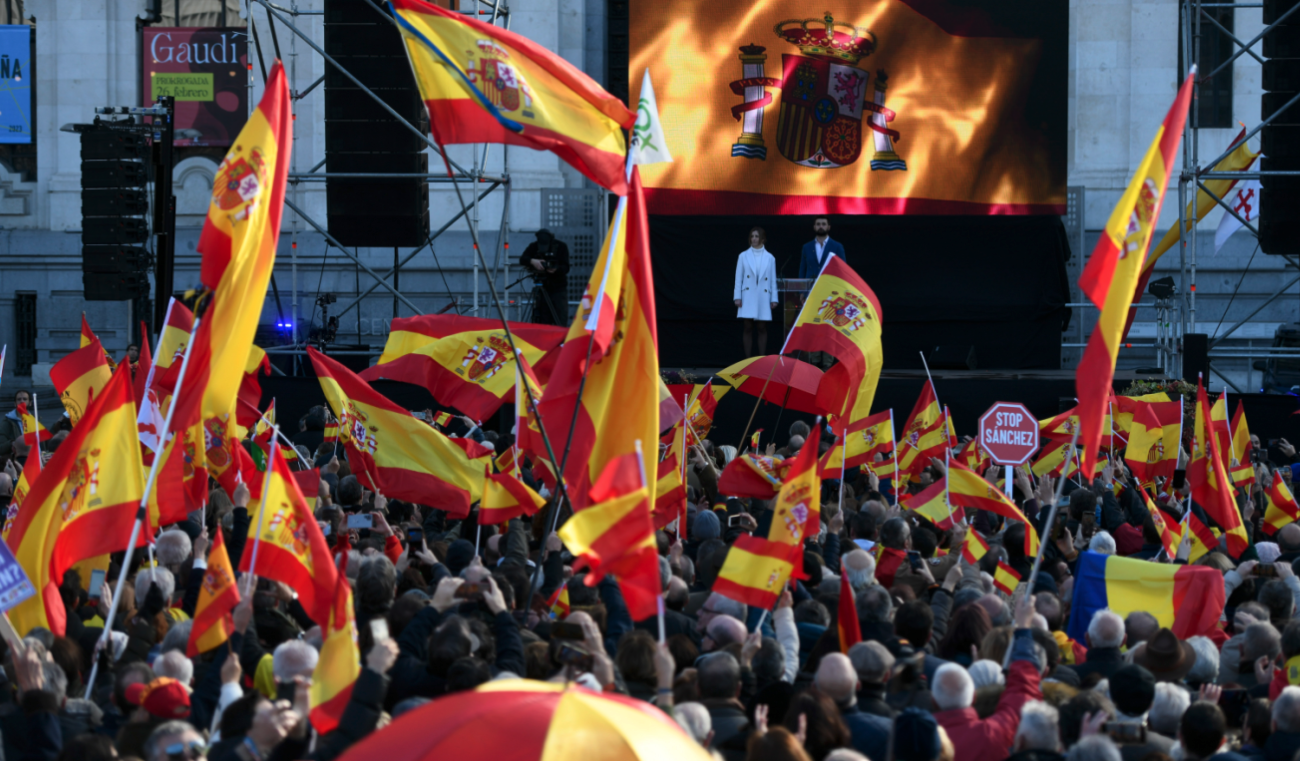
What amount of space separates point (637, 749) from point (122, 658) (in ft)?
9.99

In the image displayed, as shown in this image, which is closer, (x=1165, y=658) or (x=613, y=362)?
(x=1165, y=658)

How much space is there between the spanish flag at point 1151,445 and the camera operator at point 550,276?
7.18 meters

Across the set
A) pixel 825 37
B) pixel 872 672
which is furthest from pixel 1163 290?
pixel 872 672

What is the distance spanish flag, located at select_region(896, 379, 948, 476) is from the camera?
443 inches

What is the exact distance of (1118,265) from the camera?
238 inches

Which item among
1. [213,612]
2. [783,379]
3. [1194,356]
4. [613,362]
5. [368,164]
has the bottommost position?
[213,612]

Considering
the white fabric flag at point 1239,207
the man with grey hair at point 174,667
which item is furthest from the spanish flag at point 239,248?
the white fabric flag at point 1239,207

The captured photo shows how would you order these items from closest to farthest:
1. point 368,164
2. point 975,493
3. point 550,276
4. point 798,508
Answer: point 798,508 → point 975,493 → point 368,164 → point 550,276

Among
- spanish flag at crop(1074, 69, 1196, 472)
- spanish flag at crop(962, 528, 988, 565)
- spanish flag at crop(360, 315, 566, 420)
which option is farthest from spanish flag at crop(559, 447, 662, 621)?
spanish flag at crop(360, 315, 566, 420)

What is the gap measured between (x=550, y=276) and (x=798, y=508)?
36.3ft

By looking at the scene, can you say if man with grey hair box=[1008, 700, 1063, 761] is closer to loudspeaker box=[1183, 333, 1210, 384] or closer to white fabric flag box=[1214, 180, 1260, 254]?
loudspeaker box=[1183, 333, 1210, 384]

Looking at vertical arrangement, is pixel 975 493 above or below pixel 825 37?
below

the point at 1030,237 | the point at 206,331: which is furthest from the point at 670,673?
the point at 1030,237

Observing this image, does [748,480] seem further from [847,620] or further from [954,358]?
[954,358]
